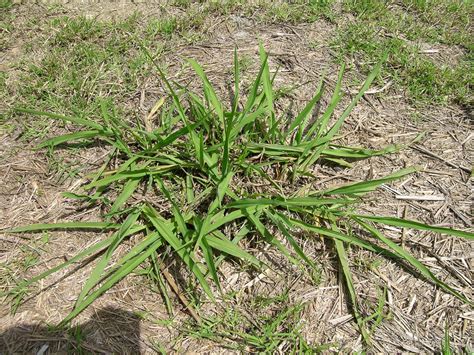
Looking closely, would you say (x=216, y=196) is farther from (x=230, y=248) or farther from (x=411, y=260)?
(x=411, y=260)

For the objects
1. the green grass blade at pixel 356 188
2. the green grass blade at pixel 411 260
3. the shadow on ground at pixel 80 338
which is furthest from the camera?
the green grass blade at pixel 356 188

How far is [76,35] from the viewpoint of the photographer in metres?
2.69

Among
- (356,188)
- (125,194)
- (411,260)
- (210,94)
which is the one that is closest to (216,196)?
(125,194)

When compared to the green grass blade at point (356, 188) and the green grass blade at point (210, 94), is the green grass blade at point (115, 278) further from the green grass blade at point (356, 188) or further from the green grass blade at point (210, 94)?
the green grass blade at point (356, 188)

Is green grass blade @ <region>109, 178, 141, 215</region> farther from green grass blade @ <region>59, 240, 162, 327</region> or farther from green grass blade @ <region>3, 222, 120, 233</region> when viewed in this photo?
green grass blade @ <region>59, 240, 162, 327</region>

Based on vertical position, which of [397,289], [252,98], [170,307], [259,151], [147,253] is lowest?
[397,289]

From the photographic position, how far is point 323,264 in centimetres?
194

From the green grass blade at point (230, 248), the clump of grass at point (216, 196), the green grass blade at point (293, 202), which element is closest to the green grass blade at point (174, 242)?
the clump of grass at point (216, 196)

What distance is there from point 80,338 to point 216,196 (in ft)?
2.83

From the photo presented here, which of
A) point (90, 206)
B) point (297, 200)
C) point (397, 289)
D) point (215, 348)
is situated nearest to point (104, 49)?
point (90, 206)

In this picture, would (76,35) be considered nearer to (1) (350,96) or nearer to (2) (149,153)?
(2) (149,153)

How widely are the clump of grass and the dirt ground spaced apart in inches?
2.8

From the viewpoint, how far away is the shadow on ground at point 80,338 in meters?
1.72

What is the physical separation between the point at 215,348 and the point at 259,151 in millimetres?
963
